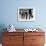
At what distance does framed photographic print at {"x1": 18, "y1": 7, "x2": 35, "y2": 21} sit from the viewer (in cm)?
399

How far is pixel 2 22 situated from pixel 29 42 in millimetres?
1108

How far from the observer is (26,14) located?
13.1 ft

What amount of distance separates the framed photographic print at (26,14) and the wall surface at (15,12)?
0.35 ft

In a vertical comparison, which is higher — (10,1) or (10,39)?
(10,1)

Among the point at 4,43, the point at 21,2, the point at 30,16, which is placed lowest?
the point at 4,43

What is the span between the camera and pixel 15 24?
404cm

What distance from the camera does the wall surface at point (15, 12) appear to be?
3.99m

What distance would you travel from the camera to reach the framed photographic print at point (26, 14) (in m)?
3.99

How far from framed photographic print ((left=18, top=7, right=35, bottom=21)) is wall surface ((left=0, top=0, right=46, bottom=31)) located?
0.35ft

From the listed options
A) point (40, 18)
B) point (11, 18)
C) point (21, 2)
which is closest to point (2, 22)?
point (11, 18)

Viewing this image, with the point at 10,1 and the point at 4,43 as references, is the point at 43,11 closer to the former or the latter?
the point at 10,1

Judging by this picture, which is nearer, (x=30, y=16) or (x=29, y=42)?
(x=29, y=42)

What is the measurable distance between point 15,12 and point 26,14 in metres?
0.35

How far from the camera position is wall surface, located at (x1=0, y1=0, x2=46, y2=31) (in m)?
3.99
